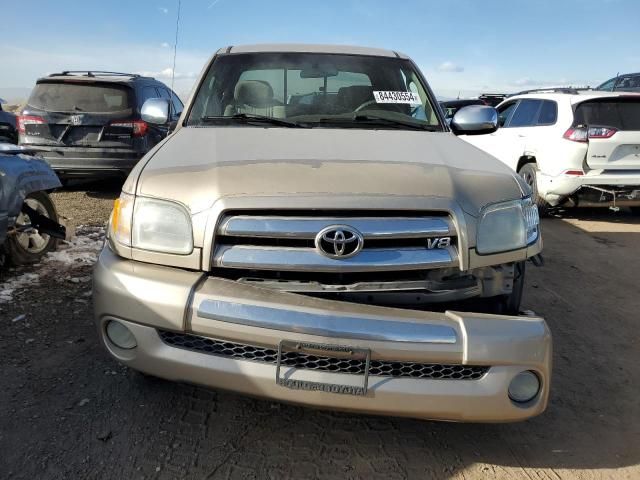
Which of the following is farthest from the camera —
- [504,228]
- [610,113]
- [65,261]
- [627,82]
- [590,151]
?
[627,82]

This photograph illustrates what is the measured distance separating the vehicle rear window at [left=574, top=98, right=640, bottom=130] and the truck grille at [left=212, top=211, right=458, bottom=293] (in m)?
5.63

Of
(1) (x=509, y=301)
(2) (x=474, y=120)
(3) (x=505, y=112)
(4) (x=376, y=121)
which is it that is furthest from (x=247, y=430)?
(3) (x=505, y=112)

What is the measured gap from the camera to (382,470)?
2303mm

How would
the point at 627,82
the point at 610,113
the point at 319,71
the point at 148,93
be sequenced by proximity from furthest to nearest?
the point at 627,82, the point at 148,93, the point at 610,113, the point at 319,71

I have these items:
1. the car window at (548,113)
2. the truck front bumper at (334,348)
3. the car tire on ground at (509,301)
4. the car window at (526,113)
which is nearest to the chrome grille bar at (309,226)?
the truck front bumper at (334,348)

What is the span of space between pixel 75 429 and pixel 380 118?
248cm

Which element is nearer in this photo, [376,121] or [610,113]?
[376,121]

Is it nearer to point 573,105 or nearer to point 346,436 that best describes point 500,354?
point 346,436

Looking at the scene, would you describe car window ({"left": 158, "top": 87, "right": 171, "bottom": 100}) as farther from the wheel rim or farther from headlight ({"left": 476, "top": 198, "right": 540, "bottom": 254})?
headlight ({"left": 476, "top": 198, "right": 540, "bottom": 254})

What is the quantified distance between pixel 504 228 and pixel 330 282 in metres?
0.82

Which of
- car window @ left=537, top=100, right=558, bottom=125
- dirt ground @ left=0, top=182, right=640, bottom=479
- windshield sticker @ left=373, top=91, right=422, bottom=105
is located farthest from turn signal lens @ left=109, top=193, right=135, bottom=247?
car window @ left=537, top=100, right=558, bottom=125

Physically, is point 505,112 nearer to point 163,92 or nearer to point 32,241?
point 163,92

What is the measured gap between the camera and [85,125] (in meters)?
7.25

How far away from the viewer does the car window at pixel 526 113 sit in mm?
7828
